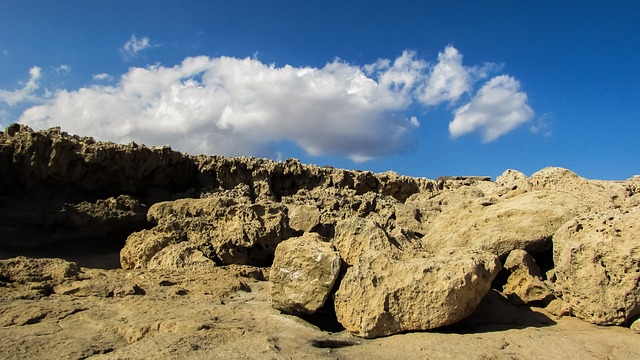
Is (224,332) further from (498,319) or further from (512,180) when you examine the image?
(512,180)

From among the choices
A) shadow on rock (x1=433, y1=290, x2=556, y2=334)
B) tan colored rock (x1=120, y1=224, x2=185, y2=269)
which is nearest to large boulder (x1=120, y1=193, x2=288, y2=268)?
tan colored rock (x1=120, y1=224, x2=185, y2=269)

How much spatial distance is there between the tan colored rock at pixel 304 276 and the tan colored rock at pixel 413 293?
11.4 inches

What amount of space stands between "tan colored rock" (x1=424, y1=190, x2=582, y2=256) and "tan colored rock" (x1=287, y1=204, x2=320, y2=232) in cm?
396

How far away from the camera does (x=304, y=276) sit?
544cm

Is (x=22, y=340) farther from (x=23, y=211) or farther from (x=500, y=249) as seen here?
(x=23, y=211)

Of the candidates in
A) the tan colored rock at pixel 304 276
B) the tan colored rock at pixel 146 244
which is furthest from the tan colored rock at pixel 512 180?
the tan colored rock at pixel 146 244

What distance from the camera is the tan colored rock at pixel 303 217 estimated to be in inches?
A: 411

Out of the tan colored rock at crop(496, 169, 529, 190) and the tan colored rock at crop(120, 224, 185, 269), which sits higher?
the tan colored rock at crop(496, 169, 529, 190)

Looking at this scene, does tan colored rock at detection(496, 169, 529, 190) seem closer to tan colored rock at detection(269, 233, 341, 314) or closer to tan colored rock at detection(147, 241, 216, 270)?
tan colored rock at detection(269, 233, 341, 314)

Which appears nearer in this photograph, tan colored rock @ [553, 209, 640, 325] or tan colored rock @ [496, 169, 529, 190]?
tan colored rock @ [553, 209, 640, 325]

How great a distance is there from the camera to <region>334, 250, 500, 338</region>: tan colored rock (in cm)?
482

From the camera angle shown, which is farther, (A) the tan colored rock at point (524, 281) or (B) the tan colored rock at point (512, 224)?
(B) the tan colored rock at point (512, 224)

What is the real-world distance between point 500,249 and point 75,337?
5.32m

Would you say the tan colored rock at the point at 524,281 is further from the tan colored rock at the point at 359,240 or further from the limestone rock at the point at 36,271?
the limestone rock at the point at 36,271
